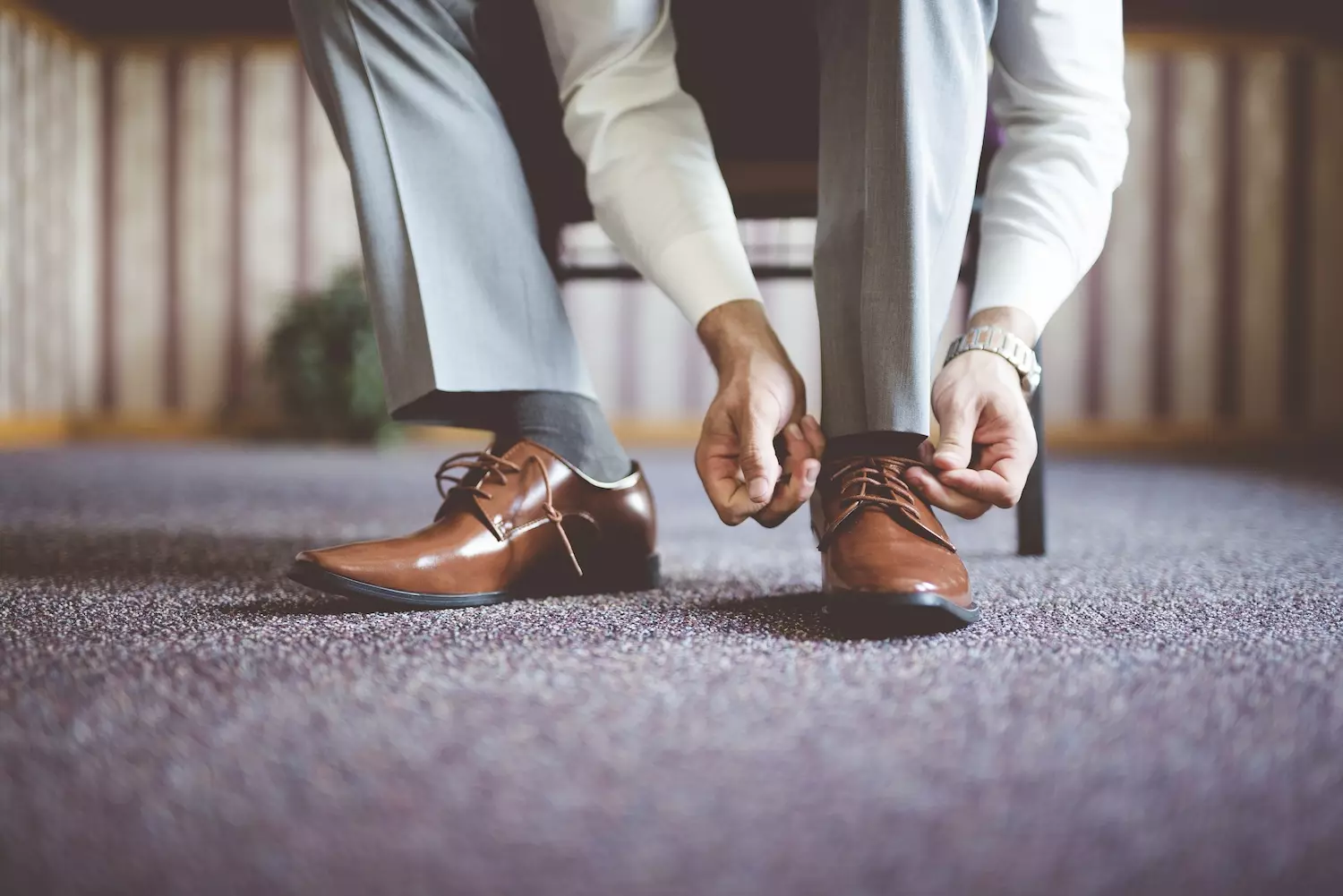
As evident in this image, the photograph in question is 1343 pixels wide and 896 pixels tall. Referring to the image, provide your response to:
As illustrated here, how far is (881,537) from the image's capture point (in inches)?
21.0

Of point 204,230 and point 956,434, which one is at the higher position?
point 204,230

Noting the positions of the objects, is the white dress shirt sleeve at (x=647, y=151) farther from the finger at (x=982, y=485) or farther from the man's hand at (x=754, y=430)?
the finger at (x=982, y=485)

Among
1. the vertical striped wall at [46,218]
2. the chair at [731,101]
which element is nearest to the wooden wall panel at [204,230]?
the vertical striped wall at [46,218]

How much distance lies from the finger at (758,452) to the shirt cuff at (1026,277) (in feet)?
0.66

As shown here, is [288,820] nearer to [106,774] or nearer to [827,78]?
[106,774]

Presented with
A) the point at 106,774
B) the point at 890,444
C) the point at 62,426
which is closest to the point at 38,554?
the point at 106,774

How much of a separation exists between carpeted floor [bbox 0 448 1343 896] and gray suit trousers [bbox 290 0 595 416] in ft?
0.56

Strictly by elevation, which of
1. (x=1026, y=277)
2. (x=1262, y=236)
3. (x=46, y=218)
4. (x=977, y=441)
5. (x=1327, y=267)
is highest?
(x=46, y=218)

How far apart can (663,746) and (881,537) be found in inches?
9.2

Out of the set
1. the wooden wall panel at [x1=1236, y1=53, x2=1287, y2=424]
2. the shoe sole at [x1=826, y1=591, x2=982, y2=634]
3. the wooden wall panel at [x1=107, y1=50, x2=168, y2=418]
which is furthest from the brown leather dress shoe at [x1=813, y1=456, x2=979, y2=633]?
the wooden wall panel at [x1=107, y1=50, x2=168, y2=418]

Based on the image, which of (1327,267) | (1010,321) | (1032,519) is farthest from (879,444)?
(1327,267)

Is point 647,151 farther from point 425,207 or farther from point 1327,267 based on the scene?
point 1327,267

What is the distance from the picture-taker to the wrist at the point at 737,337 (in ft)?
1.93

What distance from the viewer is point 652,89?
66cm
